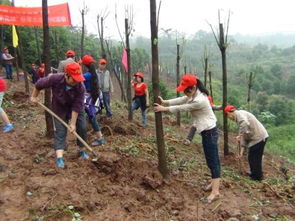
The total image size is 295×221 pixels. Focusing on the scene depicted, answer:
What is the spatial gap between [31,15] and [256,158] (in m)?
8.18

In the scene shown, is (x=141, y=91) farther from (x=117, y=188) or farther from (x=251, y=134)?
(x=117, y=188)

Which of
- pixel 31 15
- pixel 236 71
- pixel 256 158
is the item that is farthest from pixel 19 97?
pixel 236 71

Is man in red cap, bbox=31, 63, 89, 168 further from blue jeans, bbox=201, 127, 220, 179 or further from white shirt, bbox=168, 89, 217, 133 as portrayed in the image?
blue jeans, bbox=201, 127, 220, 179

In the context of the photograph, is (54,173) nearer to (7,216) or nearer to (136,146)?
(7,216)

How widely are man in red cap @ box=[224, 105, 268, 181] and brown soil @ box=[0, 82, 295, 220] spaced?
442 millimetres

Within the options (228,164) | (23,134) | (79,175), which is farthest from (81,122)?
(228,164)

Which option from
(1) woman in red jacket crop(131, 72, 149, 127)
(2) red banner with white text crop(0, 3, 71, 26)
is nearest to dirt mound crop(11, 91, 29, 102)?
(2) red banner with white text crop(0, 3, 71, 26)

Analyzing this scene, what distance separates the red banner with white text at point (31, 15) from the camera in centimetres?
1048

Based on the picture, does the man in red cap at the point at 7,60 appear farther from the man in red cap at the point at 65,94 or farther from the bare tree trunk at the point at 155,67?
the bare tree trunk at the point at 155,67

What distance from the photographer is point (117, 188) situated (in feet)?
14.1

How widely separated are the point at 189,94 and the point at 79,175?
177cm

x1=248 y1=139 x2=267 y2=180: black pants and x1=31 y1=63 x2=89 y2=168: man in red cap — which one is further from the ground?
x1=31 y1=63 x2=89 y2=168: man in red cap

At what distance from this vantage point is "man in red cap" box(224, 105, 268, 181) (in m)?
5.93

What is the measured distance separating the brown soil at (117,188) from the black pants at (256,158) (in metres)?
0.32
